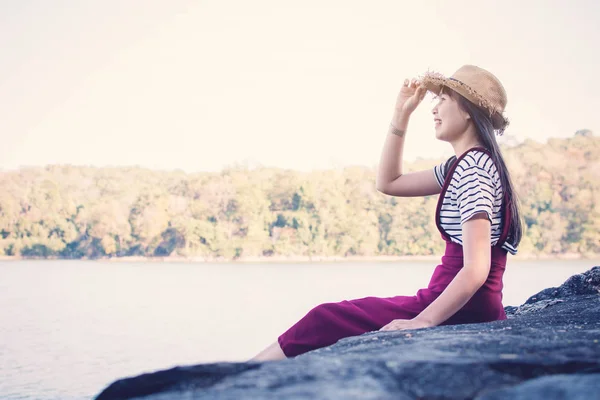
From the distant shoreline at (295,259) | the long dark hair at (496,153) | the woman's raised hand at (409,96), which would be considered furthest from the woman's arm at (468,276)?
the distant shoreline at (295,259)

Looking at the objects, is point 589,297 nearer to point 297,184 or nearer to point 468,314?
point 468,314

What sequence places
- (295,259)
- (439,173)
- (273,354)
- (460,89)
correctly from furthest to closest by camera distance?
(295,259)
(439,173)
(460,89)
(273,354)

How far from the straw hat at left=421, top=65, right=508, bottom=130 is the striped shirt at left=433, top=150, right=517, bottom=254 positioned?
25 centimetres

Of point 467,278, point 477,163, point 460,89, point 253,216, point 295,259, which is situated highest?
point 460,89

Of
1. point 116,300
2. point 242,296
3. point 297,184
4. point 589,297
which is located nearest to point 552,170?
point 297,184

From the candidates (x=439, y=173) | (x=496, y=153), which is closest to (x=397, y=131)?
(x=439, y=173)

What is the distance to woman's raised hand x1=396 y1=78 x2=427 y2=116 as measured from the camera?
2.93 meters

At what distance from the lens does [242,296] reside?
24688 mm

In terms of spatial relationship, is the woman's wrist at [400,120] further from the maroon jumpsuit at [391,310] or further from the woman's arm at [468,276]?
the woman's arm at [468,276]

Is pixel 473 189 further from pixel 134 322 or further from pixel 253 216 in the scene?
pixel 253 216

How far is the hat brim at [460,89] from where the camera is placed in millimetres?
2746

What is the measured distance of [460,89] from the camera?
9.05 feet

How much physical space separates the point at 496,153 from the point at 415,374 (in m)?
1.49

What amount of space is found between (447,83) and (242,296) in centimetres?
2243
